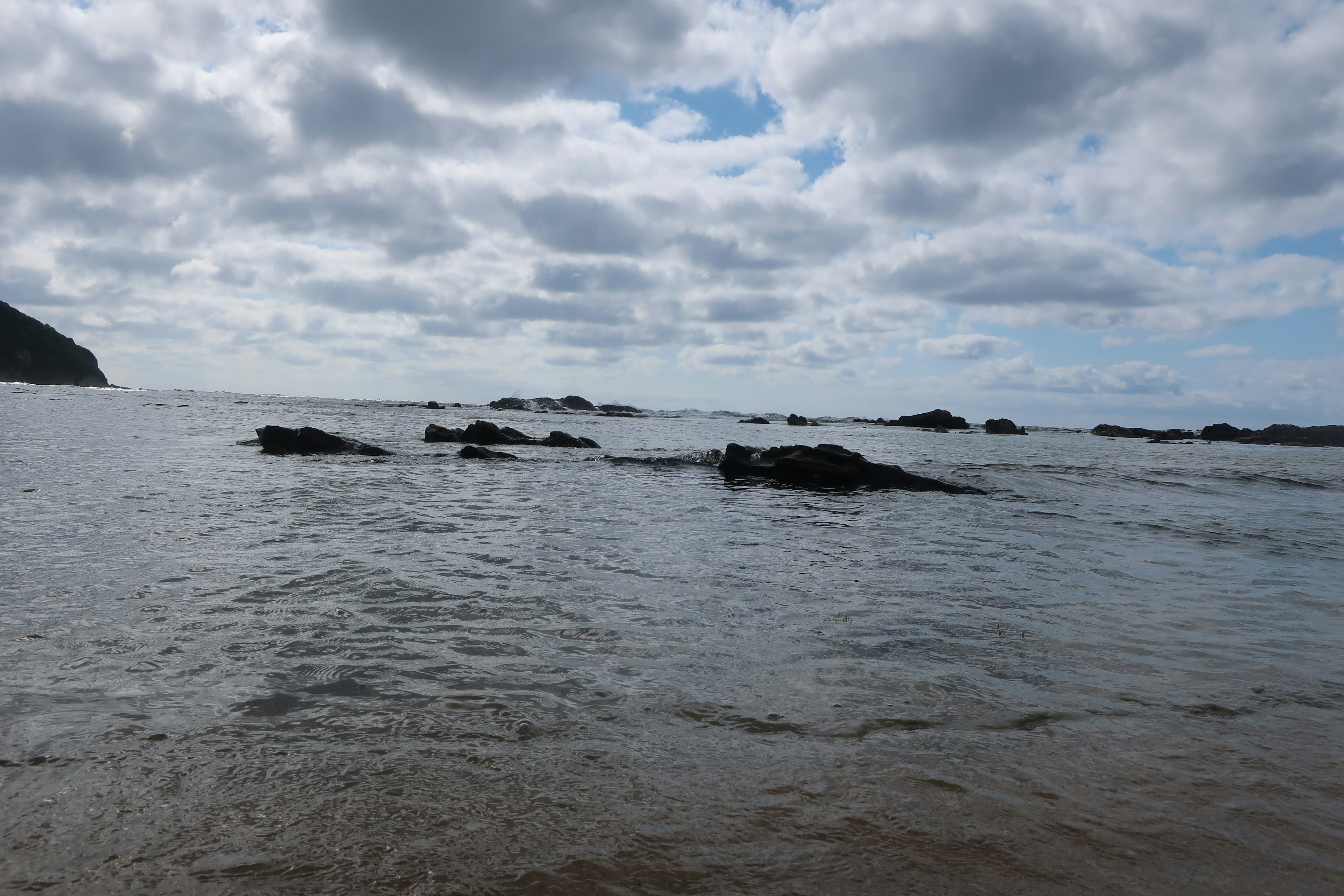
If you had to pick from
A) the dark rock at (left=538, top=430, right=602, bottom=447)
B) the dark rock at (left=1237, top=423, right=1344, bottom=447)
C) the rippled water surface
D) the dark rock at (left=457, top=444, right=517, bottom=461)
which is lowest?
the rippled water surface

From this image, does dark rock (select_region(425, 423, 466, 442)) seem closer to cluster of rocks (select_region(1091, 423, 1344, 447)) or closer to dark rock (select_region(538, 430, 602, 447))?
dark rock (select_region(538, 430, 602, 447))

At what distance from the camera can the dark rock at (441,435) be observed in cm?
3347

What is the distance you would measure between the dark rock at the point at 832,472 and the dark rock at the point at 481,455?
28.2 ft

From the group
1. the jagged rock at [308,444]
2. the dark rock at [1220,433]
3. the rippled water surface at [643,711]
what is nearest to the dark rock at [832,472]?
the rippled water surface at [643,711]

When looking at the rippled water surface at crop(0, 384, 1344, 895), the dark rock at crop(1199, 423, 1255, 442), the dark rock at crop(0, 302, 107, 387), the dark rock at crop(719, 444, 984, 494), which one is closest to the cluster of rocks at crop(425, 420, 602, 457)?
the dark rock at crop(719, 444, 984, 494)

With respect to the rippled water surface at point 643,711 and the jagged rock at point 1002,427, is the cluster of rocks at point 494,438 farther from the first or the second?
the jagged rock at point 1002,427

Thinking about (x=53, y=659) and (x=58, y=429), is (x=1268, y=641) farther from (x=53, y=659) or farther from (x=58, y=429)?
(x=58, y=429)

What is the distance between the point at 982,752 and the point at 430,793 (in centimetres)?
305

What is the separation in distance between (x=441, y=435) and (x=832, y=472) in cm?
2117

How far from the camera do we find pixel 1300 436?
4555 inches

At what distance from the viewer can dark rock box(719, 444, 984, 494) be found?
20.2m

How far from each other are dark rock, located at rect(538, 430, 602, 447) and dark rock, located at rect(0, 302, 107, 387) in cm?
15753

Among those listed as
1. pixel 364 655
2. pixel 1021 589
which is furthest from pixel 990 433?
pixel 364 655

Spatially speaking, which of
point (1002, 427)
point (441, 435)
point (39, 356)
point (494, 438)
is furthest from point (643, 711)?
point (39, 356)
